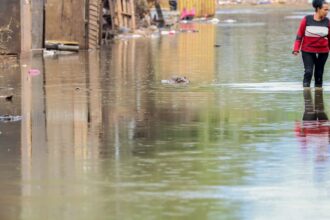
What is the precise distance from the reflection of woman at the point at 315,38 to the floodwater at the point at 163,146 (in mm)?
532

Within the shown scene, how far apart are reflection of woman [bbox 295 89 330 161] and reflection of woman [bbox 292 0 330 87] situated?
1.29m

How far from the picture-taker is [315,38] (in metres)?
17.0

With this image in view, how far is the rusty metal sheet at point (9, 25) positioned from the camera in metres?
24.3

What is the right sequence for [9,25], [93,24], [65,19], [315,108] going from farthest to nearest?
1. [93,24]
2. [65,19]
3. [9,25]
4. [315,108]

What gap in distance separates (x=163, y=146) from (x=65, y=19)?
59.8 ft

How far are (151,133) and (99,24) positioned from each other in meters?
19.2

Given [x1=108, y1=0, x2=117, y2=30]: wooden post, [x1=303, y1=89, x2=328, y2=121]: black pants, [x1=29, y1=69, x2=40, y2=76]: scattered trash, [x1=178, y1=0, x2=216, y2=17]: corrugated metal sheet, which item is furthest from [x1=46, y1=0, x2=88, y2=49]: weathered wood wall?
[x1=178, y1=0, x2=216, y2=17]: corrugated metal sheet

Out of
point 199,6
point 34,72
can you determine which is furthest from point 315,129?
point 199,6

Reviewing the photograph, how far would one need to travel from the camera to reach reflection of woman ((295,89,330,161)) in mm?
11110

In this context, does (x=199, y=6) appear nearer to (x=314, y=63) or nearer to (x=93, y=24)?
(x=93, y=24)

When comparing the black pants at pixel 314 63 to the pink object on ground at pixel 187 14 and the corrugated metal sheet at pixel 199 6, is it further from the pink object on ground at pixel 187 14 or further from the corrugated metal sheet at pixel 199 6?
the corrugated metal sheet at pixel 199 6

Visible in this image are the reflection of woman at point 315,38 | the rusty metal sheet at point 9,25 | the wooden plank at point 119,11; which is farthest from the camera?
the wooden plank at point 119,11

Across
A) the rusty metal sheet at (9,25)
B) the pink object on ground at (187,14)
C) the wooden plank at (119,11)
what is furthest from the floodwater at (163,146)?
the pink object on ground at (187,14)

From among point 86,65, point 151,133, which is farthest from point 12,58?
point 151,133
